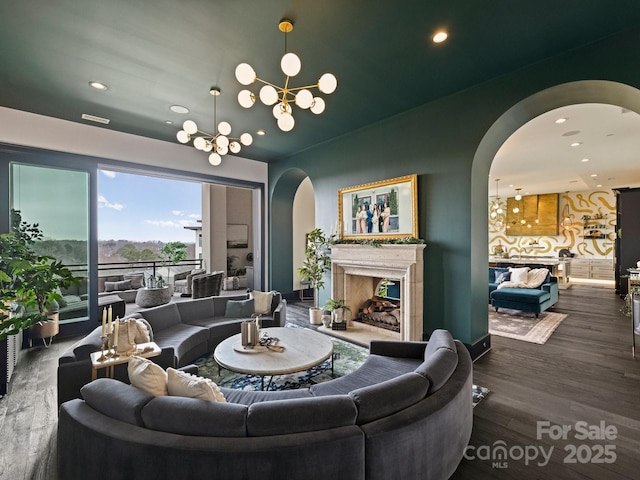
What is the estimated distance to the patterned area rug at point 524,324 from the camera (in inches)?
182

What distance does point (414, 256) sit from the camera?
404cm

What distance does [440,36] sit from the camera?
271cm

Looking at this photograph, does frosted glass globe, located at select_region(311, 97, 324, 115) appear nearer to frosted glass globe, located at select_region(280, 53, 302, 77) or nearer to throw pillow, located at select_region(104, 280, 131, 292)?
frosted glass globe, located at select_region(280, 53, 302, 77)

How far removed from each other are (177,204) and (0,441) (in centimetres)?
1015

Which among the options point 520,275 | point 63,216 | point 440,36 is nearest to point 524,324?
point 520,275

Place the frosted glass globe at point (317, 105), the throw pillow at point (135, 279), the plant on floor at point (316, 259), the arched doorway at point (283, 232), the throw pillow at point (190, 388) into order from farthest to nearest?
1. the throw pillow at point (135, 279)
2. the arched doorway at point (283, 232)
3. the plant on floor at point (316, 259)
4. the frosted glass globe at point (317, 105)
5. the throw pillow at point (190, 388)

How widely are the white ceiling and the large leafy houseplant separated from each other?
6.53m

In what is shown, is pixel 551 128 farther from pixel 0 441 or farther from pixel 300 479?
pixel 0 441

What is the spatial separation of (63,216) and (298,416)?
18.4ft

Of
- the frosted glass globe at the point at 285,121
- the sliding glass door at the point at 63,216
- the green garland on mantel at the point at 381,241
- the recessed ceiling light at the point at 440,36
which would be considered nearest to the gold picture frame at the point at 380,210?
the green garland on mantel at the point at 381,241

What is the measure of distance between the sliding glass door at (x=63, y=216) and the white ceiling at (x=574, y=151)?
744cm

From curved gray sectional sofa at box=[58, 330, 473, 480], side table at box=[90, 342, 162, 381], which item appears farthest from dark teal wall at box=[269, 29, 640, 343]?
side table at box=[90, 342, 162, 381]

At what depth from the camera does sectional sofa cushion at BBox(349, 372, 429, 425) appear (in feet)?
4.86

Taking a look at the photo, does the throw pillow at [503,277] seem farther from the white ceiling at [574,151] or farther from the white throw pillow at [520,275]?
the white ceiling at [574,151]
